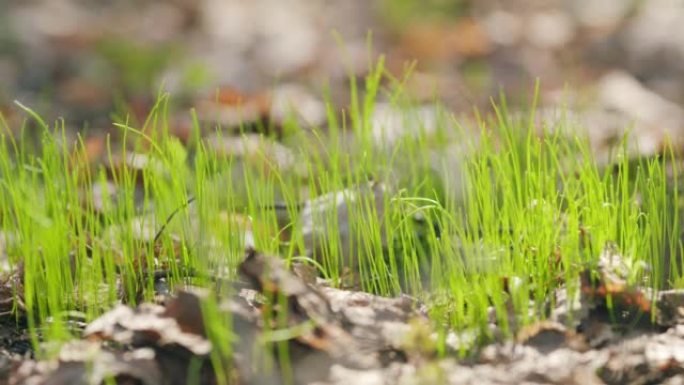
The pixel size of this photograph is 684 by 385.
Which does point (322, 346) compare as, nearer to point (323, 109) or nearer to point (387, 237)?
point (387, 237)

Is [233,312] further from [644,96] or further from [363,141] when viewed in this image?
[644,96]

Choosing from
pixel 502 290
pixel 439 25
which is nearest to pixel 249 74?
pixel 439 25

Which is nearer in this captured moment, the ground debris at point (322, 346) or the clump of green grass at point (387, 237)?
the ground debris at point (322, 346)

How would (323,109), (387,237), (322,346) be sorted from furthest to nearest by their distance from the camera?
(323,109)
(387,237)
(322,346)

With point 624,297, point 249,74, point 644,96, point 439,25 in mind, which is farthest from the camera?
point 439,25

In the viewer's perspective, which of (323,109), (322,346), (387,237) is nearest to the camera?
(322,346)

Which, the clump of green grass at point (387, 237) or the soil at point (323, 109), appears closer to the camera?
the soil at point (323, 109)

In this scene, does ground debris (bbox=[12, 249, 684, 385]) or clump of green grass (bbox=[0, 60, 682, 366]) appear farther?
clump of green grass (bbox=[0, 60, 682, 366])

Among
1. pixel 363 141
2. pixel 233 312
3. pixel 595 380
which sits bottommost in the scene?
pixel 595 380

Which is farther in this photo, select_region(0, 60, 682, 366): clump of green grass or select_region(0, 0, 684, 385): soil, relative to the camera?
select_region(0, 60, 682, 366): clump of green grass

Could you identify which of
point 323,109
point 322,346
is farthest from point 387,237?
point 323,109

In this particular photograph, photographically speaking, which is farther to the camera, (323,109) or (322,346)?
(323,109)
